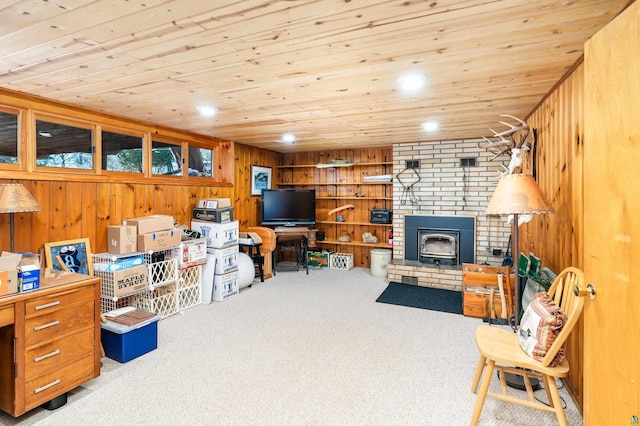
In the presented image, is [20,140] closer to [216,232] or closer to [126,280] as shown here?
[126,280]

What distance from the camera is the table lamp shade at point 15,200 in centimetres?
242

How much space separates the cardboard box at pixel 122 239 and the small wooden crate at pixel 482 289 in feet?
12.0

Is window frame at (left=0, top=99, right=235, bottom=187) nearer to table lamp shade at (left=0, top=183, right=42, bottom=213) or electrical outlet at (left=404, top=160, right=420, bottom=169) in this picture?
table lamp shade at (left=0, top=183, right=42, bottom=213)

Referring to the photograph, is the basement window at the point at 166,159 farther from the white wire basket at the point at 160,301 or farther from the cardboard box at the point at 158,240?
the white wire basket at the point at 160,301

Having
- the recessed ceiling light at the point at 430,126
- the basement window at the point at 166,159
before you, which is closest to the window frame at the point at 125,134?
the basement window at the point at 166,159

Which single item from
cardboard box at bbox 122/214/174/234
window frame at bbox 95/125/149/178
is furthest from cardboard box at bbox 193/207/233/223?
window frame at bbox 95/125/149/178

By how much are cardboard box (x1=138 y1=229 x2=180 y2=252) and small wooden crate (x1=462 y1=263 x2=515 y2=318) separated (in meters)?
3.36

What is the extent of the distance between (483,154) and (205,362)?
4638mm

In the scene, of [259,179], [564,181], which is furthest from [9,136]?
[564,181]

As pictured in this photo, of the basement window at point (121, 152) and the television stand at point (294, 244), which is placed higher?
the basement window at point (121, 152)

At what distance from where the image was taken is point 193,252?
403 cm

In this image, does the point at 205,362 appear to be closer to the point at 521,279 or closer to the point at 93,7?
the point at 93,7

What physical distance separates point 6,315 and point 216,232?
2547 mm

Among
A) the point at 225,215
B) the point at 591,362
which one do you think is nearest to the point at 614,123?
the point at 591,362
